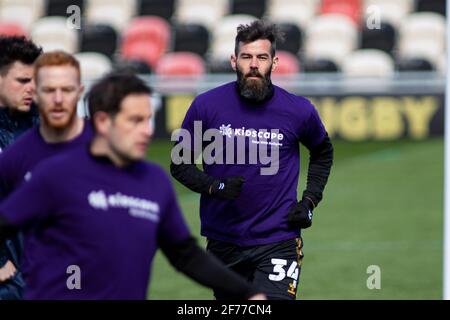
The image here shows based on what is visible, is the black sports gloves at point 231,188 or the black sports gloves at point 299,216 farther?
the black sports gloves at point 299,216

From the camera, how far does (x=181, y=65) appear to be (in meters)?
24.2

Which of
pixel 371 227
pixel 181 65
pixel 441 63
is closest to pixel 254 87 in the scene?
pixel 371 227

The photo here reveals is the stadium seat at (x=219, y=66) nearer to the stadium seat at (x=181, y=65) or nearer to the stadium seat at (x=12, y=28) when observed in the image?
the stadium seat at (x=181, y=65)

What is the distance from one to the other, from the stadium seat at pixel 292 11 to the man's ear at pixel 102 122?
825 inches

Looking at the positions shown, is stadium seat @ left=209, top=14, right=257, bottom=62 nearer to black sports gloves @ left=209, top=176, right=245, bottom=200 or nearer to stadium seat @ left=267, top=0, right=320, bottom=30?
stadium seat @ left=267, top=0, right=320, bottom=30

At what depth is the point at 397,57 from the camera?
2486cm

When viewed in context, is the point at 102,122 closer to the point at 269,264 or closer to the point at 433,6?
the point at 269,264

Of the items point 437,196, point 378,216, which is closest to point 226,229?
point 378,216

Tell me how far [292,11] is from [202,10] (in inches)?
83.1

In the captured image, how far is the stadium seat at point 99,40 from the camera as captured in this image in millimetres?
25281

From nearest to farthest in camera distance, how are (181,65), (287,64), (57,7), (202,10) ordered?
1. (287,64)
2. (181,65)
3. (57,7)
4. (202,10)

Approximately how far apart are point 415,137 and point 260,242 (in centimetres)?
1504

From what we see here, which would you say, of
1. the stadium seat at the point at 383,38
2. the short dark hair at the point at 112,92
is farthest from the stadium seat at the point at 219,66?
the short dark hair at the point at 112,92

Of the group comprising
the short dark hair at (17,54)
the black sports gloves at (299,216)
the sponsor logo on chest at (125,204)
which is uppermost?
the short dark hair at (17,54)
